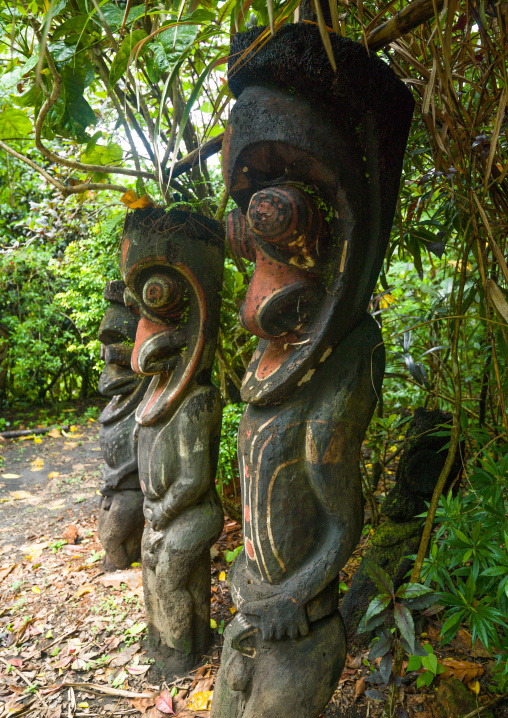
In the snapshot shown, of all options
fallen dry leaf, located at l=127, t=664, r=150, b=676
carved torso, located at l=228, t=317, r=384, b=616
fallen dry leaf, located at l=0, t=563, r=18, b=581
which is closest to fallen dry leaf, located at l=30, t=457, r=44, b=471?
fallen dry leaf, located at l=0, t=563, r=18, b=581

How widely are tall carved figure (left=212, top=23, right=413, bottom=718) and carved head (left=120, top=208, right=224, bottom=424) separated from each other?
682 mm

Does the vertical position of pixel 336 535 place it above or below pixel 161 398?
below

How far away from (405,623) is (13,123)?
2885mm

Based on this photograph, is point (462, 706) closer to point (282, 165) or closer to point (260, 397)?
point (260, 397)

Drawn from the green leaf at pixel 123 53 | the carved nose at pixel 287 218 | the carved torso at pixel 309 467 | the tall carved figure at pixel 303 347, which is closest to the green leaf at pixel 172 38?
the green leaf at pixel 123 53

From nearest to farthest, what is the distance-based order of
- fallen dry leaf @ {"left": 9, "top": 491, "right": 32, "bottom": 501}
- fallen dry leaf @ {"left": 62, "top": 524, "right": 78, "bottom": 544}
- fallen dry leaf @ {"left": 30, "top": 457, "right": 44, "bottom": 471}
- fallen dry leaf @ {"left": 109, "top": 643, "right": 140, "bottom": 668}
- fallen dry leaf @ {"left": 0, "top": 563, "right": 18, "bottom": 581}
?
1. fallen dry leaf @ {"left": 109, "top": 643, "right": 140, "bottom": 668}
2. fallen dry leaf @ {"left": 0, "top": 563, "right": 18, "bottom": 581}
3. fallen dry leaf @ {"left": 62, "top": 524, "right": 78, "bottom": 544}
4. fallen dry leaf @ {"left": 9, "top": 491, "right": 32, "bottom": 501}
5. fallen dry leaf @ {"left": 30, "top": 457, "right": 44, "bottom": 471}

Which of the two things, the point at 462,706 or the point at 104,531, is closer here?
the point at 462,706

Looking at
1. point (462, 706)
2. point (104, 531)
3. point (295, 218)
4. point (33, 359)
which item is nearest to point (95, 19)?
point (295, 218)

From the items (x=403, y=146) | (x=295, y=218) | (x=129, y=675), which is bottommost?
(x=129, y=675)

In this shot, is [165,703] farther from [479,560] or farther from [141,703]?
[479,560]

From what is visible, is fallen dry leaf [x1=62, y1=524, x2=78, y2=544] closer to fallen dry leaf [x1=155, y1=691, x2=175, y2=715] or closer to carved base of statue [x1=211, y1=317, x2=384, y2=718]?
fallen dry leaf [x1=155, y1=691, x2=175, y2=715]

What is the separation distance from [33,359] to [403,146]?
635 centimetres

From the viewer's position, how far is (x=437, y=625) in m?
2.46

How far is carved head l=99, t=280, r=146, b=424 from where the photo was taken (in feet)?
11.6
